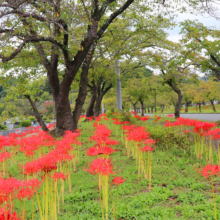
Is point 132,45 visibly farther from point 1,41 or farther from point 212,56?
point 1,41

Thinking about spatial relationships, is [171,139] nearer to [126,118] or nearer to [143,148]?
[143,148]

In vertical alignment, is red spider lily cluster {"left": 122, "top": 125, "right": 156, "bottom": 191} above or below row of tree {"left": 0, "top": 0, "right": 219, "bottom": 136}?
below

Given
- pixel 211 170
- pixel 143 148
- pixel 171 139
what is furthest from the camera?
pixel 171 139

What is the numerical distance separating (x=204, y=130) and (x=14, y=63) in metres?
9.28

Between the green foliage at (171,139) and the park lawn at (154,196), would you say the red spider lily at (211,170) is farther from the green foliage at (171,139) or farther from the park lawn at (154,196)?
the green foliage at (171,139)

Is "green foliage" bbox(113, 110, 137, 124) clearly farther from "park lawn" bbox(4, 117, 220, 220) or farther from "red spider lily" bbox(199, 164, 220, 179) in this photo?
"red spider lily" bbox(199, 164, 220, 179)

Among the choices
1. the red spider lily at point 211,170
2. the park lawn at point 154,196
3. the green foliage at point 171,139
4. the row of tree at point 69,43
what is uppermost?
the row of tree at point 69,43

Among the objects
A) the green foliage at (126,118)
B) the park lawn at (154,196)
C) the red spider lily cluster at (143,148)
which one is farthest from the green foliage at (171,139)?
the green foliage at (126,118)

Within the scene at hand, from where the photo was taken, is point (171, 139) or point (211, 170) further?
point (171, 139)

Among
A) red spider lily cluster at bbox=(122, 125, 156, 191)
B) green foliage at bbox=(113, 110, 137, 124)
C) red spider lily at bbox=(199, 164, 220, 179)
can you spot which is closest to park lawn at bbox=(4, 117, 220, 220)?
red spider lily cluster at bbox=(122, 125, 156, 191)

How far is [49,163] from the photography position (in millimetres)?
2340

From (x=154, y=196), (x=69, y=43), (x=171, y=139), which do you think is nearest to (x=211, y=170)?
(x=154, y=196)

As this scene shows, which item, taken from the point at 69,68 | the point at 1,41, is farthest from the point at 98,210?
the point at 69,68

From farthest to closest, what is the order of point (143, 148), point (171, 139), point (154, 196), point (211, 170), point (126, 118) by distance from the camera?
point (126, 118), point (171, 139), point (143, 148), point (154, 196), point (211, 170)
